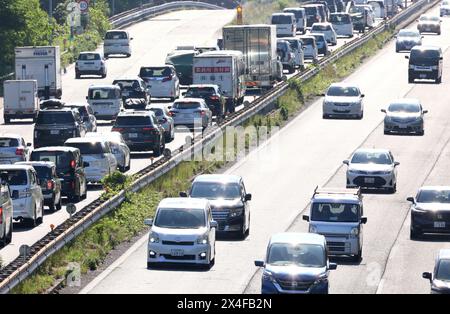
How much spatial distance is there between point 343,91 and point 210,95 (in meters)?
6.93

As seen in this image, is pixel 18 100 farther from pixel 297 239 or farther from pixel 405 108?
pixel 297 239

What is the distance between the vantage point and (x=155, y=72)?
7444 centimetres

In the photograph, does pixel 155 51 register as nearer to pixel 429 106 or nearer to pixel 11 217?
pixel 429 106

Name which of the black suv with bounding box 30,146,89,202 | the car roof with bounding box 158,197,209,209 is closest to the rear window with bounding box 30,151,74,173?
the black suv with bounding box 30,146,89,202

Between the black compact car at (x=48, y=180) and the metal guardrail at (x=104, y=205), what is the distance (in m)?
1.43

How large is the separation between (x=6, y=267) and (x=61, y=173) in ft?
40.7

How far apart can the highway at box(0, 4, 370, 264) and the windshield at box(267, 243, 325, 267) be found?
613 centimetres

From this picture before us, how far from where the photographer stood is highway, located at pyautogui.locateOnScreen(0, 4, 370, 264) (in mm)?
40438

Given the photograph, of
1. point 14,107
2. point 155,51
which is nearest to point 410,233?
point 14,107

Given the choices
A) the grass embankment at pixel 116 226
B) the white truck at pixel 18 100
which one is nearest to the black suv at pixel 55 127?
the grass embankment at pixel 116 226

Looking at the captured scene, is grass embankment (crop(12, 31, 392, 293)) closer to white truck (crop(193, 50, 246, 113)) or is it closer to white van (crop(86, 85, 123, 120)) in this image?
white truck (crop(193, 50, 246, 113))

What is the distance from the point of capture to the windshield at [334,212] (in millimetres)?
38125

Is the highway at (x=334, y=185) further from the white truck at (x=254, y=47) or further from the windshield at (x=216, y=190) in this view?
the white truck at (x=254, y=47)

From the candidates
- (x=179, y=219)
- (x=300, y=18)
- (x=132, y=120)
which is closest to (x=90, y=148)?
(x=132, y=120)
